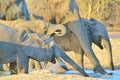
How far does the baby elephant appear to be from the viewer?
10.4 metres

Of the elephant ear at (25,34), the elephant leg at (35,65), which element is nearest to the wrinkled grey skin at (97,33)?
the elephant leg at (35,65)

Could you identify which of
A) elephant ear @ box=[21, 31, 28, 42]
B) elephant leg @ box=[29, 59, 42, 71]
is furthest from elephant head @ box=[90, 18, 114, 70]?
elephant ear @ box=[21, 31, 28, 42]

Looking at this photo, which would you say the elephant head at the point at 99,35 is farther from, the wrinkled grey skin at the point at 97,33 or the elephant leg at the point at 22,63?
the elephant leg at the point at 22,63

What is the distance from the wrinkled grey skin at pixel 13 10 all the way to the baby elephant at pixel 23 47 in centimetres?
261

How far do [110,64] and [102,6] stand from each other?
82.8 ft

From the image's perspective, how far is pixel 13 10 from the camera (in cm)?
1355

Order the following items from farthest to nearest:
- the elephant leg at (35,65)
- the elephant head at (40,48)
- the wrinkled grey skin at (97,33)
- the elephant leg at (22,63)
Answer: the wrinkled grey skin at (97,33) < the elephant leg at (35,65) < the elephant head at (40,48) < the elephant leg at (22,63)

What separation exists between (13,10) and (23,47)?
3.21 metres

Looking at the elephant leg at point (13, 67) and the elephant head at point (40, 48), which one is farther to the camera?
the elephant leg at point (13, 67)

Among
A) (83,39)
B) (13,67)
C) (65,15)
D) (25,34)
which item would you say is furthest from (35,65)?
(25,34)

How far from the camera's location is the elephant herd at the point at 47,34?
10477 mm

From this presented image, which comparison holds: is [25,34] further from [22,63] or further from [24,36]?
[22,63]

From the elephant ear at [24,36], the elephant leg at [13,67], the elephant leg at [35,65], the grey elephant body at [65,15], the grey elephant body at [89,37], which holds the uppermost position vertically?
the grey elephant body at [65,15]

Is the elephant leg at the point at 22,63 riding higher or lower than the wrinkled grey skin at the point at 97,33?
lower
